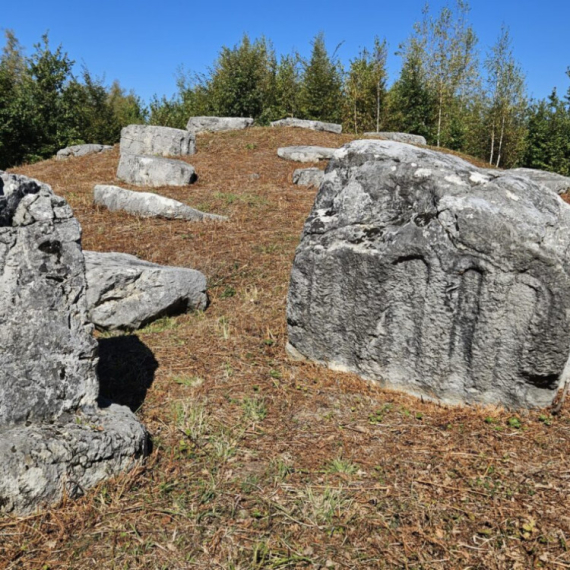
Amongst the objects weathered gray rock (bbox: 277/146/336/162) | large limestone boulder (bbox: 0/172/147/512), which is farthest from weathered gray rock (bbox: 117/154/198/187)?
large limestone boulder (bbox: 0/172/147/512)

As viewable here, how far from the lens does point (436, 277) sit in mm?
4188

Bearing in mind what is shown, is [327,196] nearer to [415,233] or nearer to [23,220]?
[415,233]

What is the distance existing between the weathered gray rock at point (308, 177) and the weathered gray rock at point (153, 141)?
4365 mm

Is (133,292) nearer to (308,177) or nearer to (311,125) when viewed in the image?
(308,177)

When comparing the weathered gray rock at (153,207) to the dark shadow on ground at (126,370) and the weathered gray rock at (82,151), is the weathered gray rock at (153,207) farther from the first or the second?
the weathered gray rock at (82,151)

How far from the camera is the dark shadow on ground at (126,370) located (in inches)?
177

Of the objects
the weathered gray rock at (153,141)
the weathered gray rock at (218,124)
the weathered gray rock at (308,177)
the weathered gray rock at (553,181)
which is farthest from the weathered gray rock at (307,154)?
the weathered gray rock at (553,181)

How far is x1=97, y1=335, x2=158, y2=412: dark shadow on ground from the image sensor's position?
4500 millimetres

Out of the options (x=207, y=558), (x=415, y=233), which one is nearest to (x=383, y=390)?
(x=415, y=233)

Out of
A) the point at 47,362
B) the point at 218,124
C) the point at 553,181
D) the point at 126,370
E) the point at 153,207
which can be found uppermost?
the point at 218,124

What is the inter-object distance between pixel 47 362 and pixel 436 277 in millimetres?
2921

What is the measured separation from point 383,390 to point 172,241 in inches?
193

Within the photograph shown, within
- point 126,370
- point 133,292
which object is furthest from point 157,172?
point 126,370

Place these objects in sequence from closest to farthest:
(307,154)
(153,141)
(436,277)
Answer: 1. (436,277)
2. (307,154)
3. (153,141)
